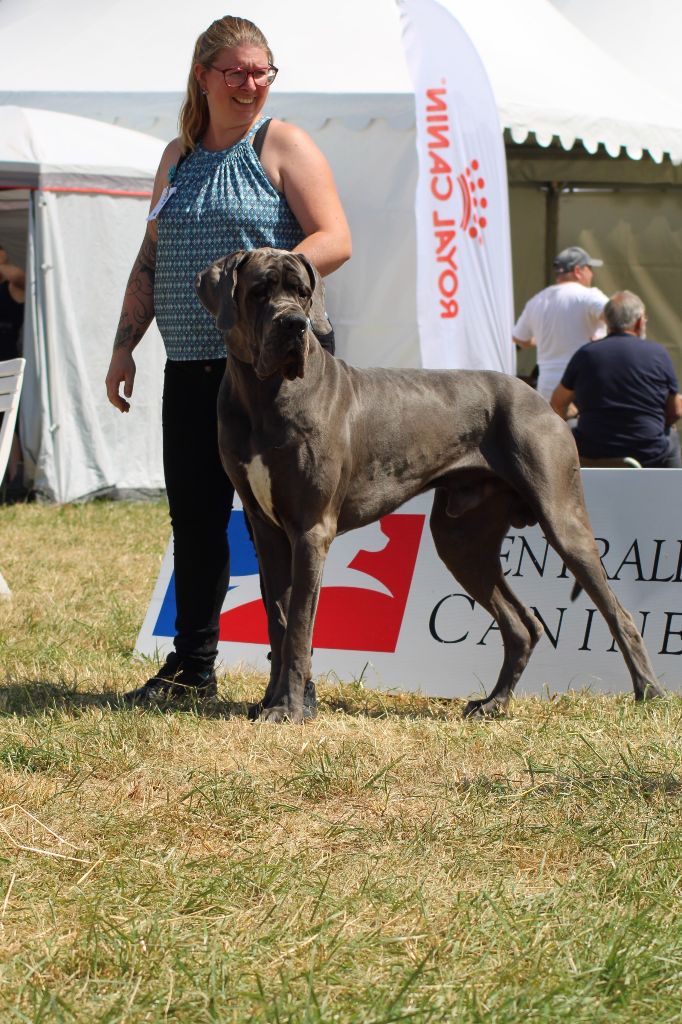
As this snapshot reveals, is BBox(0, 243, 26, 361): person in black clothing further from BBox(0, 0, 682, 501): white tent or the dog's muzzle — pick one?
the dog's muzzle

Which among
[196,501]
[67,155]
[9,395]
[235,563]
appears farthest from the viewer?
[67,155]

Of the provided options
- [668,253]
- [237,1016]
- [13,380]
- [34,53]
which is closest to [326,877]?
[237,1016]

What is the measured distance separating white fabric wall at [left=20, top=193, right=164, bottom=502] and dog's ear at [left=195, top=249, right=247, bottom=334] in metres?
6.88

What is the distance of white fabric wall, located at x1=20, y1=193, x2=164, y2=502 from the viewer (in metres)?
10.7

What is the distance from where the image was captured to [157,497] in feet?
36.7

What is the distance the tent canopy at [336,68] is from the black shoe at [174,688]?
7.64 metres

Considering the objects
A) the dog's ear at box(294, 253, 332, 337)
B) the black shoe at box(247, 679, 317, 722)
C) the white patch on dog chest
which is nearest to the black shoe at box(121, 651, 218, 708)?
the black shoe at box(247, 679, 317, 722)

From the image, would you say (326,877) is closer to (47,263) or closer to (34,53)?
(47,263)

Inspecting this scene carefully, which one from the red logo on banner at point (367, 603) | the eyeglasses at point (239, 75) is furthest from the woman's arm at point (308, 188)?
the red logo on banner at point (367, 603)

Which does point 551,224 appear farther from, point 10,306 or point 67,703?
point 67,703

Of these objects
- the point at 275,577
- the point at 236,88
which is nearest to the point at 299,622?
the point at 275,577

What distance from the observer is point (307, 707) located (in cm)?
445

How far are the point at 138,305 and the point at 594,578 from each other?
1878 mm

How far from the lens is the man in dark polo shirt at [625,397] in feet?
25.8
